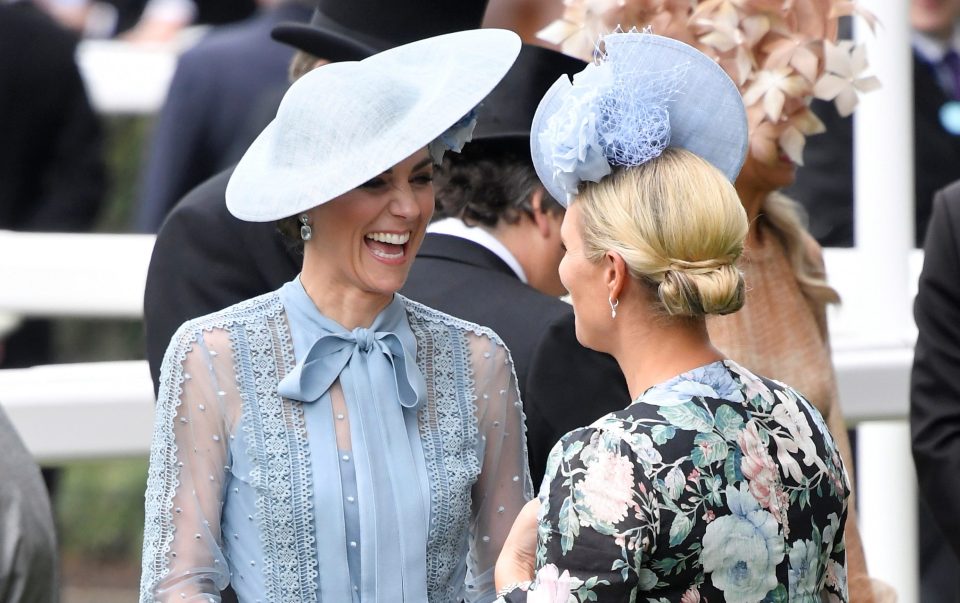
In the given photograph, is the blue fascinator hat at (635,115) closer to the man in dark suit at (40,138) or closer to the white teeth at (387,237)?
the white teeth at (387,237)

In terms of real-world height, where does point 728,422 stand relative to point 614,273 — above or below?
below

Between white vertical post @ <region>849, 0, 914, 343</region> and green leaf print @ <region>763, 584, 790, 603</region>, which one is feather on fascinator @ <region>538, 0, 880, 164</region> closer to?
white vertical post @ <region>849, 0, 914, 343</region>

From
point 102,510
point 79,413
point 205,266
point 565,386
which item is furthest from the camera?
point 102,510

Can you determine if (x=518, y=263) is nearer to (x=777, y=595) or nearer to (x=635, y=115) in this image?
(x=635, y=115)

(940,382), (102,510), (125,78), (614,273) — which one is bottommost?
(102,510)

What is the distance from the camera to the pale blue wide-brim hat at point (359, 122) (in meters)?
2.40

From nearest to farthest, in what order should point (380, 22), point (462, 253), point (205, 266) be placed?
point (462, 253), point (205, 266), point (380, 22)

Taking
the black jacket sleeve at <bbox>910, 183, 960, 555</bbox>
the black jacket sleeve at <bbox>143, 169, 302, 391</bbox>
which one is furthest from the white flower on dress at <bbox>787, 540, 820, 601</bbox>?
the black jacket sleeve at <bbox>143, 169, 302, 391</bbox>

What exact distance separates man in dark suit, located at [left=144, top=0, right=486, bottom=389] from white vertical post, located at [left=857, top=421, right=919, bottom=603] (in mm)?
1751

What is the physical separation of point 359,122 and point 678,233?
59 centimetres

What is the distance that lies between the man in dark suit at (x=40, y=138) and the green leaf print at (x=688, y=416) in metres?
4.20

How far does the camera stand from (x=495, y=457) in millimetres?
2613

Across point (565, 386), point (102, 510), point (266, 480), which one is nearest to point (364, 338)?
point (266, 480)

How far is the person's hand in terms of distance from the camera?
2195 mm
